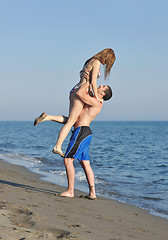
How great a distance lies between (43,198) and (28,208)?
1066mm

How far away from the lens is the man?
534 cm

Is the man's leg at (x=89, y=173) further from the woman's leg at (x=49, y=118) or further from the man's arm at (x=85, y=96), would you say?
the man's arm at (x=85, y=96)

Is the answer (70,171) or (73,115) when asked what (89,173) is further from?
(73,115)

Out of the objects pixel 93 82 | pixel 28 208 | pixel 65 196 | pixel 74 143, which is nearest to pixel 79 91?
pixel 93 82

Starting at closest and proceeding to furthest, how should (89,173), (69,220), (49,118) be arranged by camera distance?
1. (69,220)
2. (49,118)
3. (89,173)

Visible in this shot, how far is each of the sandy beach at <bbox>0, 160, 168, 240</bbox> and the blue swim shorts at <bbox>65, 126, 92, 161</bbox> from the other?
0.72m

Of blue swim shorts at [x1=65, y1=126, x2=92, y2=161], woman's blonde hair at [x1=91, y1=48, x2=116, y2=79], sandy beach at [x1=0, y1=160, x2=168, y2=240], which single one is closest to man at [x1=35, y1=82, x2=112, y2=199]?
blue swim shorts at [x1=65, y1=126, x2=92, y2=161]

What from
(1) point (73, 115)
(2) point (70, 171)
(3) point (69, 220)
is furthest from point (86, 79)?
(3) point (69, 220)

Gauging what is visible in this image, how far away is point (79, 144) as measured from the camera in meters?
5.33

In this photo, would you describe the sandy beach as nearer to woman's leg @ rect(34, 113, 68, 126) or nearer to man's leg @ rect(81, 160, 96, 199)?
man's leg @ rect(81, 160, 96, 199)

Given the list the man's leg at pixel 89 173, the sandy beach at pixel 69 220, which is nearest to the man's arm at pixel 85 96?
the man's leg at pixel 89 173

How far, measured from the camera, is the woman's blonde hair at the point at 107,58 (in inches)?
213

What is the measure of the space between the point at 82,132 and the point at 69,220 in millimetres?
1928

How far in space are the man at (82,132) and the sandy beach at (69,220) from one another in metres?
0.46
